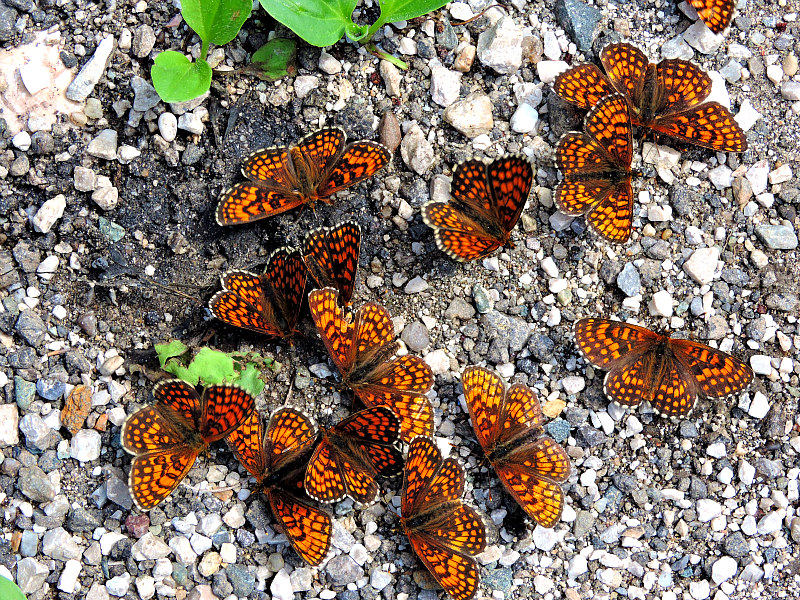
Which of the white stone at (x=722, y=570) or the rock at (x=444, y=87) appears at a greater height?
the rock at (x=444, y=87)

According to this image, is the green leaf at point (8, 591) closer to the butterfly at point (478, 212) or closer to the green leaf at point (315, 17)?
the butterfly at point (478, 212)

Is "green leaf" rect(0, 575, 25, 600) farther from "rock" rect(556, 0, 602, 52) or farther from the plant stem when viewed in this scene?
"rock" rect(556, 0, 602, 52)

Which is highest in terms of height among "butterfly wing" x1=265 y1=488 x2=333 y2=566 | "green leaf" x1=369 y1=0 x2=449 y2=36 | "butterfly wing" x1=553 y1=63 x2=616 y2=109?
"green leaf" x1=369 y1=0 x2=449 y2=36

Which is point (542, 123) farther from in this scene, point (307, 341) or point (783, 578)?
point (783, 578)

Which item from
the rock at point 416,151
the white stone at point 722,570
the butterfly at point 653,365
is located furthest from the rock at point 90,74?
the white stone at point 722,570

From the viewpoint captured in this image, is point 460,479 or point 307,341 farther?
point 307,341

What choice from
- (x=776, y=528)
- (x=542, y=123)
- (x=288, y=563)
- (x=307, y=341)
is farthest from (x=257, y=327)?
(x=776, y=528)

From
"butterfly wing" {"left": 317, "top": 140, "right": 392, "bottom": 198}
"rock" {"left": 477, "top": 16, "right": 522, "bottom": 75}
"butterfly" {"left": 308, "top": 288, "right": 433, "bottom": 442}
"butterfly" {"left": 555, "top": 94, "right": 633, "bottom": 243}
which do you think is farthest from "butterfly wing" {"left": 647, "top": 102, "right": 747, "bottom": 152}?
"butterfly" {"left": 308, "top": 288, "right": 433, "bottom": 442}
